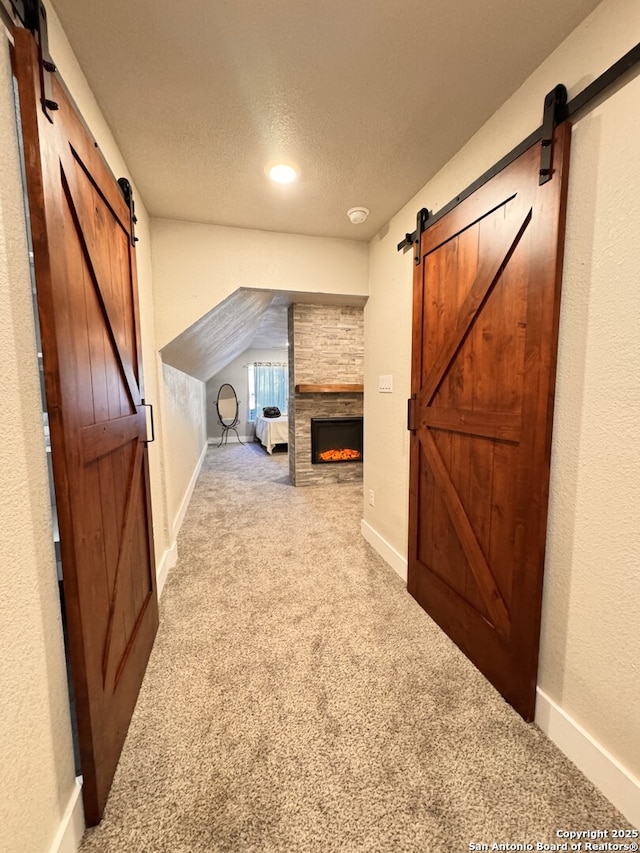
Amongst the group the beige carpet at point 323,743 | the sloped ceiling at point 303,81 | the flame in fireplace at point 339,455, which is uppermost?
the sloped ceiling at point 303,81

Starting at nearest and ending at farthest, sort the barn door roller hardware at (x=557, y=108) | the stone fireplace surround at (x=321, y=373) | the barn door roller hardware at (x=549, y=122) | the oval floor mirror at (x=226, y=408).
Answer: the barn door roller hardware at (x=557, y=108), the barn door roller hardware at (x=549, y=122), the stone fireplace surround at (x=321, y=373), the oval floor mirror at (x=226, y=408)

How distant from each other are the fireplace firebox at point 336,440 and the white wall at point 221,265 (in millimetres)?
2098

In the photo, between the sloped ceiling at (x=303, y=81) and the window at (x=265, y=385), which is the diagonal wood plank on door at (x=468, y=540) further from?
the window at (x=265, y=385)

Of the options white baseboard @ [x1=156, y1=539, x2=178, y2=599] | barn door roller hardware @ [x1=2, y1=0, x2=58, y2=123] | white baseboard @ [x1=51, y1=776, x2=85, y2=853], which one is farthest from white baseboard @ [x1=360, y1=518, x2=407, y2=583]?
barn door roller hardware @ [x1=2, y1=0, x2=58, y2=123]

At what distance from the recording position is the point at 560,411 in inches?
42.7

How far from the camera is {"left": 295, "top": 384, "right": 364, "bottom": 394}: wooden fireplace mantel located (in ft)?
13.1

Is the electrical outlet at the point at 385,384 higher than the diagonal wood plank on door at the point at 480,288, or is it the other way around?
the diagonal wood plank on door at the point at 480,288

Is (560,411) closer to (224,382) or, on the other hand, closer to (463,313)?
(463,313)

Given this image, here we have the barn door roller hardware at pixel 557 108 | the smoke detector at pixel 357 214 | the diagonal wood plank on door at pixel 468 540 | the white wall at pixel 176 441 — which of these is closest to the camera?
the barn door roller hardware at pixel 557 108

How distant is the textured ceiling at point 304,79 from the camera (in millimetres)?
973

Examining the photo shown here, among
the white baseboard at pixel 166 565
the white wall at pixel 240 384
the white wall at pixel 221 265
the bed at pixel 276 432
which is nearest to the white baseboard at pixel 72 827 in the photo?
the white baseboard at pixel 166 565

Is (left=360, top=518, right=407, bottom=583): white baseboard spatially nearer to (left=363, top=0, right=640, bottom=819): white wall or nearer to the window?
(left=363, top=0, right=640, bottom=819): white wall

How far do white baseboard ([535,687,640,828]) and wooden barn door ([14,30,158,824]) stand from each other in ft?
4.81

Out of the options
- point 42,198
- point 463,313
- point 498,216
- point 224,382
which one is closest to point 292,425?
point 463,313
